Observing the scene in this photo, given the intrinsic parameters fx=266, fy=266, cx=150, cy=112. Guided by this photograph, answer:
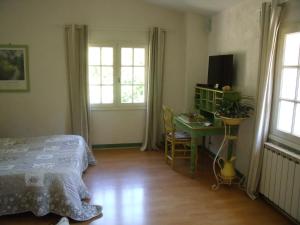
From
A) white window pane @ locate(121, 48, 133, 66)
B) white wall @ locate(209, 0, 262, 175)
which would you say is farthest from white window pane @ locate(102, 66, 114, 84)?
white wall @ locate(209, 0, 262, 175)

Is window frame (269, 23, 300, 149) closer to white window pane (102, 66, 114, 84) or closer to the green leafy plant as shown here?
the green leafy plant

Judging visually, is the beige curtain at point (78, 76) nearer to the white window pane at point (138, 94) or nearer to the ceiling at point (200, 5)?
the white window pane at point (138, 94)

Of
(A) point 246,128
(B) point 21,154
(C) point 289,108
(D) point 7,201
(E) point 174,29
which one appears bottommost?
(D) point 7,201

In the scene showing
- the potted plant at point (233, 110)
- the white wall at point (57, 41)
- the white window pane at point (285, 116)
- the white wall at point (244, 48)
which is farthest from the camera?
the white wall at point (57, 41)

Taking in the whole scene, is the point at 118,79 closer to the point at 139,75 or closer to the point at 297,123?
the point at 139,75

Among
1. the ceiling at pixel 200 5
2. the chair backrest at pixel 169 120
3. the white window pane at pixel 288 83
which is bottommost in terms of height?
the chair backrest at pixel 169 120

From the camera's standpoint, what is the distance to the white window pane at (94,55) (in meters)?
4.67

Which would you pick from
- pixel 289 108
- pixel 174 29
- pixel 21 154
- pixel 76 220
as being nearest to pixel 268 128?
pixel 289 108

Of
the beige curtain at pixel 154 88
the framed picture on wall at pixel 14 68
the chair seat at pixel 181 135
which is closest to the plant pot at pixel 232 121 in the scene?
the chair seat at pixel 181 135

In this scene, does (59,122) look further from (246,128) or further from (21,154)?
(246,128)

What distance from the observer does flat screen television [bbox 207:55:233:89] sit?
3.84m

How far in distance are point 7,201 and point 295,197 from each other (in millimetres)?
2844

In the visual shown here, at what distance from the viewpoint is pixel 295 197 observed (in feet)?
8.54

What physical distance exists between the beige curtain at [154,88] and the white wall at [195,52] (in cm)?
47
